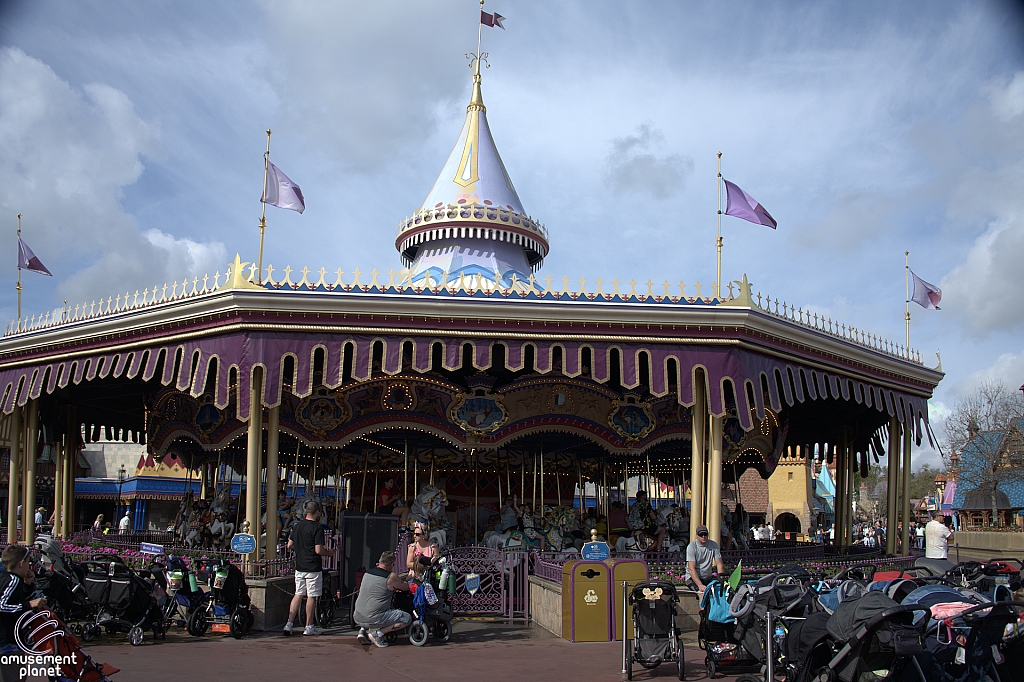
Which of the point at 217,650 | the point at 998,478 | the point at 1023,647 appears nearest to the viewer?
the point at 1023,647

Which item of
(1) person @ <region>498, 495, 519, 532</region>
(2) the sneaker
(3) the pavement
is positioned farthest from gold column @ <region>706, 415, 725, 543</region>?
(2) the sneaker

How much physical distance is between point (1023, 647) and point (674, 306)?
9123 mm

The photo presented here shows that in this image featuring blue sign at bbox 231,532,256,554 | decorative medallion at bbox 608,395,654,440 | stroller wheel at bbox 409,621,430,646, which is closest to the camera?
stroller wheel at bbox 409,621,430,646

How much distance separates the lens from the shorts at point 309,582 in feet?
44.0

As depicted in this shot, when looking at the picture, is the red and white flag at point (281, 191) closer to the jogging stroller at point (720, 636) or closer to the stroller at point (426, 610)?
the stroller at point (426, 610)

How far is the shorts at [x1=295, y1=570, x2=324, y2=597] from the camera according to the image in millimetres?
13422

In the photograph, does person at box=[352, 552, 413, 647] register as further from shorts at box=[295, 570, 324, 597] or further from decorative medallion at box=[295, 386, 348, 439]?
decorative medallion at box=[295, 386, 348, 439]

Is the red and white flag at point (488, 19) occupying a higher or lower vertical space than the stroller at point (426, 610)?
higher

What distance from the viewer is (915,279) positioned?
22.0m

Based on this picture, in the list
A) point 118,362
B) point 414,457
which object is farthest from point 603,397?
point 118,362

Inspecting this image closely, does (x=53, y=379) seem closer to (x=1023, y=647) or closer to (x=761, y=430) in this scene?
(x=761, y=430)

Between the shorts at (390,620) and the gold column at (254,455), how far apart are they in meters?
4.21

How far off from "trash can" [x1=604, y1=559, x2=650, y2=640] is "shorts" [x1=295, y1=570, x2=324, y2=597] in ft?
14.4

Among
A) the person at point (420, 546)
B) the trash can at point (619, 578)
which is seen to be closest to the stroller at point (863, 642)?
the trash can at point (619, 578)
